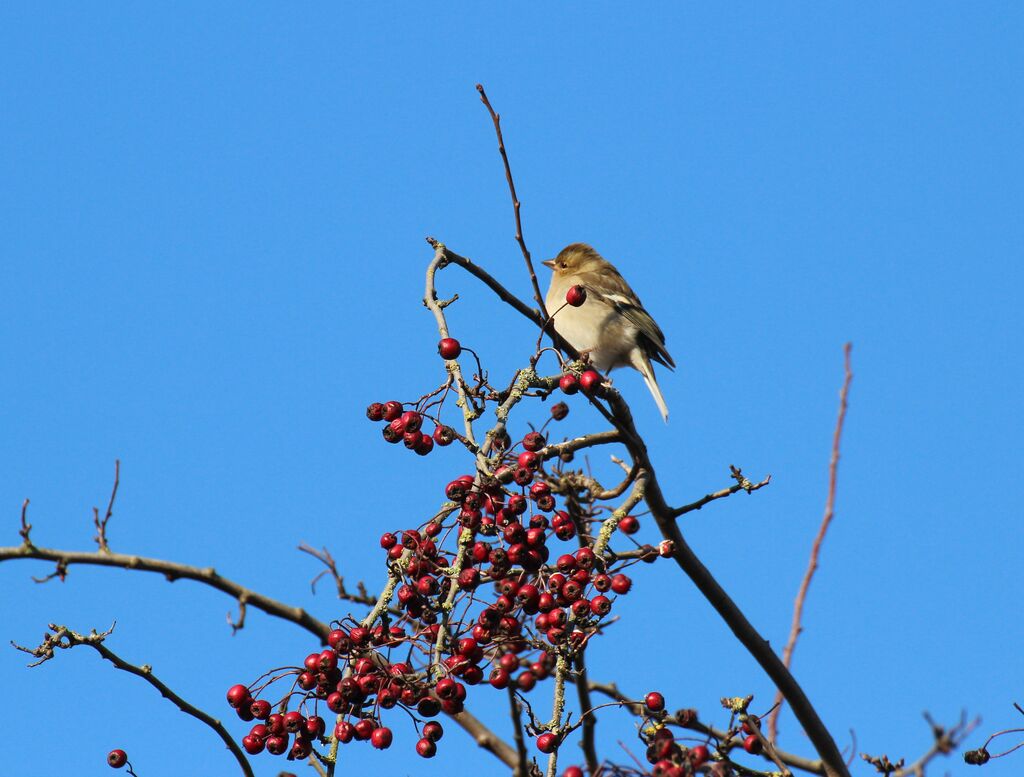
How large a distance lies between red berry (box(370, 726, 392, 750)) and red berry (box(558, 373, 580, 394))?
1.33m

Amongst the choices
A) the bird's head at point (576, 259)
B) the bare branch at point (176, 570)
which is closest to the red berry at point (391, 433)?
the bare branch at point (176, 570)

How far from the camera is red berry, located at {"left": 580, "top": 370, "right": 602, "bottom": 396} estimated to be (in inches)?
158

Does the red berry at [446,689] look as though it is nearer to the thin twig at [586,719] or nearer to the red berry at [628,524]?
the thin twig at [586,719]

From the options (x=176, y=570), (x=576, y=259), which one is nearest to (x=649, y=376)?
(x=576, y=259)

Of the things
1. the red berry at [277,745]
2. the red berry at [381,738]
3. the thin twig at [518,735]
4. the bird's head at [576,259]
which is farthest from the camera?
the bird's head at [576,259]

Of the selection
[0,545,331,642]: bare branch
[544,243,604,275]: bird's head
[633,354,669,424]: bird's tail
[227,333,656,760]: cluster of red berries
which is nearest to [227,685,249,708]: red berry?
[227,333,656,760]: cluster of red berries

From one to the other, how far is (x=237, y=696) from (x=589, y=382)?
1.49 m

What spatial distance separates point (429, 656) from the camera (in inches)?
123

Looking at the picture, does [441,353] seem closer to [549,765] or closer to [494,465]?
[494,465]

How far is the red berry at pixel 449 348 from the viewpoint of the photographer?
12.1 ft

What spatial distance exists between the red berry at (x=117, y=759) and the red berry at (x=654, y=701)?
176cm

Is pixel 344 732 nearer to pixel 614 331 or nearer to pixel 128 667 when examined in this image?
pixel 128 667

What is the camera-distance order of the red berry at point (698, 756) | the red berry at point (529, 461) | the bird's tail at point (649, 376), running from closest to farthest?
1. the red berry at point (698, 756)
2. the red berry at point (529, 461)
3. the bird's tail at point (649, 376)

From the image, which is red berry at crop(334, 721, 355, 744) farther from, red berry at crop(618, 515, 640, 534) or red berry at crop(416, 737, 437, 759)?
red berry at crop(618, 515, 640, 534)
